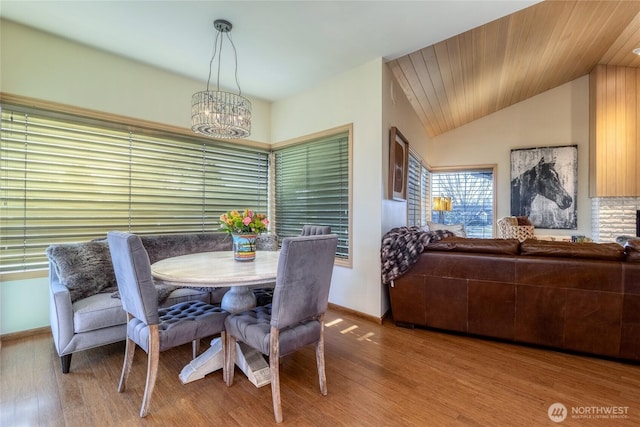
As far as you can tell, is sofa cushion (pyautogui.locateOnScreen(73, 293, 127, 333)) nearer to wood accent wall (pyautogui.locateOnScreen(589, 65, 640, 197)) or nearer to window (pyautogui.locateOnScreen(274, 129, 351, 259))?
window (pyautogui.locateOnScreen(274, 129, 351, 259))

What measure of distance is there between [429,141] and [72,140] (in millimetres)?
5871

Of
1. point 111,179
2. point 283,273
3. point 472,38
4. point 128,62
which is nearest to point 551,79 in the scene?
point 472,38

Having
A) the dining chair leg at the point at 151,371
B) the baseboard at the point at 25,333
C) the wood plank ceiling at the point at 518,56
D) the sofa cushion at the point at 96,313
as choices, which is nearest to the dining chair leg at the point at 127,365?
the dining chair leg at the point at 151,371

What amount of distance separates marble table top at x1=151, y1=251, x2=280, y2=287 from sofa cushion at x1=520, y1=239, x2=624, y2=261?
2189mm

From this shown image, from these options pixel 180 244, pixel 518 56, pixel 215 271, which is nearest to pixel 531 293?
pixel 215 271

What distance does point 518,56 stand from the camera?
12.3 feet

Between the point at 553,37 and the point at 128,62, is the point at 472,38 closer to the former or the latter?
the point at 553,37

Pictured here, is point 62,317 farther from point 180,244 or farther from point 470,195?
point 470,195

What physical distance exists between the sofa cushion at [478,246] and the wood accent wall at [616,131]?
3.51 m

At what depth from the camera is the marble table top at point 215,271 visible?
5.66 ft

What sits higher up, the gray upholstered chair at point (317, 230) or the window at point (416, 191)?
the window at point (416, 191)

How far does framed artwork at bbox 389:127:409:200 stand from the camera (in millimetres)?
3385

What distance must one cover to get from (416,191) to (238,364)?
4.08 m

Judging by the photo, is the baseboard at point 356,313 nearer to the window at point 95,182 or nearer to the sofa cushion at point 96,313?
the window at point 95,182
